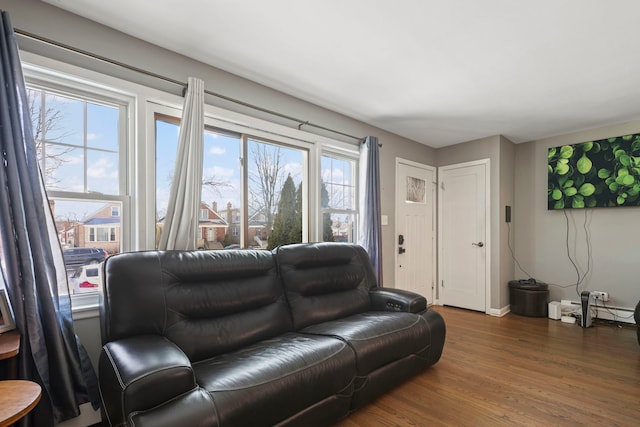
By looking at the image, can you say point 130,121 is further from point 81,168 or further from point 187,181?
point 187,181

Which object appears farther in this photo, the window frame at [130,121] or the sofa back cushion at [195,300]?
the window frame at [130,121]

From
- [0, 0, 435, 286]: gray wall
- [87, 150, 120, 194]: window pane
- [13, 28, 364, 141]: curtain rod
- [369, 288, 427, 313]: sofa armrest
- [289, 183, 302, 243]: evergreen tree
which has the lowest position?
[369, 288, 427, 313]: sofa armrest

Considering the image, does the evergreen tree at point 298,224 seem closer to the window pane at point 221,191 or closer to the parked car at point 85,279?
the window pane at point 221,191

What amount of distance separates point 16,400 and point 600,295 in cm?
537

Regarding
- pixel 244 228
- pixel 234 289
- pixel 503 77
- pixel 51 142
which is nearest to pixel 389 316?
pixel 234 289

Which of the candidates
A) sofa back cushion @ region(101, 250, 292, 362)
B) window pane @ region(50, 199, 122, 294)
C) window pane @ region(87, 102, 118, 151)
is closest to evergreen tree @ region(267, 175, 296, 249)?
sofa back cushion @ region(101, 250, 292, 362)

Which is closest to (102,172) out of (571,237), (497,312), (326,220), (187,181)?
(187,181)

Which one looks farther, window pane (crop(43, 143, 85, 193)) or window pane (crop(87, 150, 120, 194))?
window pane (crop(87, 150, 120, 194))

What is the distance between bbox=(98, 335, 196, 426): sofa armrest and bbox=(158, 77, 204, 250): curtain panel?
80 centimetres

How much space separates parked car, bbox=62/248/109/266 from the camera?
6.46ft

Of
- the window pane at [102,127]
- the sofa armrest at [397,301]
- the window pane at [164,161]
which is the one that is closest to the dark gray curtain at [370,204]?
the sofa armrest at [397,301]

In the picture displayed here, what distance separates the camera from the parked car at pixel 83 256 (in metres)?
1.97

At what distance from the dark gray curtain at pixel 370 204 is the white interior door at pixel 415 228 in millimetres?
695

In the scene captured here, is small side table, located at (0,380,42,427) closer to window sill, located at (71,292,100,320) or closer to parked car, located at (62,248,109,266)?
window sill, located at (71,292,100,320)
